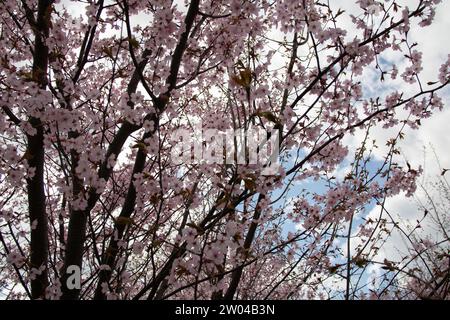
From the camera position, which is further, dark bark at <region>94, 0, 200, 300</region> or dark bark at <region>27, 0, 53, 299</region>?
dark bark at <region>27, 0, 53, 299</region>

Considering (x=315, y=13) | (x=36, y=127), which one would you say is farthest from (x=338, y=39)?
(x=36, y=127)

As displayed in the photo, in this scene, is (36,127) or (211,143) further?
(211,143)

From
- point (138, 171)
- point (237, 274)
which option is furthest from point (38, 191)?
point (237, 274)

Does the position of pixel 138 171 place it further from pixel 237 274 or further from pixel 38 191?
pixel 237 274

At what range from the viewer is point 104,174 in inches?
153

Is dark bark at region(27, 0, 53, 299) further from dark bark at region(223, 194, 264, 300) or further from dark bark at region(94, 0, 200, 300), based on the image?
dark bark at region(223, 194, 264, 300)

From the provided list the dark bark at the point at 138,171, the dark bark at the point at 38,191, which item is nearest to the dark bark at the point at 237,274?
the dark bark at the point at 138,171

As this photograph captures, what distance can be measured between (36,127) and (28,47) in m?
1.22

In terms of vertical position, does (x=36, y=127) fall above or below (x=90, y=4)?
below

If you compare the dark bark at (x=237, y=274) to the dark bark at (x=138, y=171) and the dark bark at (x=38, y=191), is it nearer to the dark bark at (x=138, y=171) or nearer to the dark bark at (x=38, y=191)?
the dark bark at (x=138, y=171)

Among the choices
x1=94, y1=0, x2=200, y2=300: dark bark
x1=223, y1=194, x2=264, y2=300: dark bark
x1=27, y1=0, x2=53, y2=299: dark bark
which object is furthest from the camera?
x1=223, y1=194, x2=264, y2=300: dark bark

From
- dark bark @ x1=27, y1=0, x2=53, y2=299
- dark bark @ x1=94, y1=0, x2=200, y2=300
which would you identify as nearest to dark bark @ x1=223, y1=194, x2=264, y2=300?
dark bark @ x1=94, y1=0, x2=200, y2=300

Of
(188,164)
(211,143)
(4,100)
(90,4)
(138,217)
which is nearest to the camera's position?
(4,100)

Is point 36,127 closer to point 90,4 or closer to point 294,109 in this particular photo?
point 90,4
